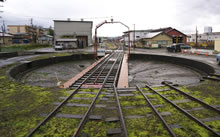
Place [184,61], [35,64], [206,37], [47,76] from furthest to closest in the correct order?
[206,37], [184,61], [35,64], [47,76]

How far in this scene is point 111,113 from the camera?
570cm

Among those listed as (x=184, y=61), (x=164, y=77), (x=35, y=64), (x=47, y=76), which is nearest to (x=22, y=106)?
(x=47, y=76)

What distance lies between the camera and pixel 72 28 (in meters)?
60.3

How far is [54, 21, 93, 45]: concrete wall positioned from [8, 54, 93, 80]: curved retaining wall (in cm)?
3510

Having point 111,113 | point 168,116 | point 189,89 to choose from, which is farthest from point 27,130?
point 189,89

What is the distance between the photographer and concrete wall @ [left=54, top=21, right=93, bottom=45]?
5971 cm

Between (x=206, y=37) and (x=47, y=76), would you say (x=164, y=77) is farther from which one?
(x=206, y=37)

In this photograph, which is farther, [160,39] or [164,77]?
[160,39]

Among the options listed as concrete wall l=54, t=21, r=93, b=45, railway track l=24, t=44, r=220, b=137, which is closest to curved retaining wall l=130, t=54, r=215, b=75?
railway track l=24, t=44, r=220, b=137

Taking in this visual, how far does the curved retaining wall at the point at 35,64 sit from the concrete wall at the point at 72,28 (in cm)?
3510

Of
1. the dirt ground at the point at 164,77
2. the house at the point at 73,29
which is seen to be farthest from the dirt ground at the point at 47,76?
the house at the point at 73,29

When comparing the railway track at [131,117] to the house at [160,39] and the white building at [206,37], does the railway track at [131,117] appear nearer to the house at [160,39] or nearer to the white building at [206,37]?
the house at [160,39]

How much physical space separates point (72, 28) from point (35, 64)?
44.5 meters

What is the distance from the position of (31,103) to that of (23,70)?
1085cm
